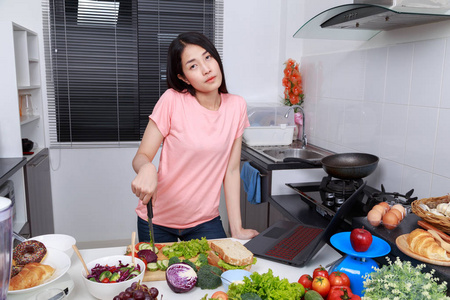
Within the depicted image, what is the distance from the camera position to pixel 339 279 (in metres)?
0.98

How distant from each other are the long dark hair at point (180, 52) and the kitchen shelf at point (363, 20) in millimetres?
518

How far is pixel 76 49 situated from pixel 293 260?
8.88 feet

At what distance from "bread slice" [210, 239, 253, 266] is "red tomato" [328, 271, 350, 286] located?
240 millimetres

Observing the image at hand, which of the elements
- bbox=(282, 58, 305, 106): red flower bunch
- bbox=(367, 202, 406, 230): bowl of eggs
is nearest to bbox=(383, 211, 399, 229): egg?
bbox=(367, 202, 406, 230): bowl of eggs

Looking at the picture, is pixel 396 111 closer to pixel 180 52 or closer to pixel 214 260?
pixel 180 52

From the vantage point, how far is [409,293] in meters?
0.79

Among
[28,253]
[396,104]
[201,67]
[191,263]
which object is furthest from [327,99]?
[28,253]

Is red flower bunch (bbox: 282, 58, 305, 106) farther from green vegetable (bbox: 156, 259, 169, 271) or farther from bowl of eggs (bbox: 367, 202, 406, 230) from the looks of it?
green vegetable (bbox: 156, 259, 169, 271)

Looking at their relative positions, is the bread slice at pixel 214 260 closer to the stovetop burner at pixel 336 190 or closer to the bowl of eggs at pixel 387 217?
the bowl of eggs at pixel 387 217

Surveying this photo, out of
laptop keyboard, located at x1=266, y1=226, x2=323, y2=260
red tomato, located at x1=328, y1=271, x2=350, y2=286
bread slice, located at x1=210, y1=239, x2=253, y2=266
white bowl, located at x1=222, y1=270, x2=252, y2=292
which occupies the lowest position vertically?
laptop keyboard, located at x1=266, y1=226, x2=323, y2=260

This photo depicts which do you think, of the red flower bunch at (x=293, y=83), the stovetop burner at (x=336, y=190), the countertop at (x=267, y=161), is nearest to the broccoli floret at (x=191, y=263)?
the stovetop burner at (x=336, y=190)

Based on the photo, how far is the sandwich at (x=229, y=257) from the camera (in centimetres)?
110

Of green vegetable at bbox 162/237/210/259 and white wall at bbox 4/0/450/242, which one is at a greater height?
white wall at bbox 4/0/450/242

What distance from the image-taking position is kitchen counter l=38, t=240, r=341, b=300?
1.03m
